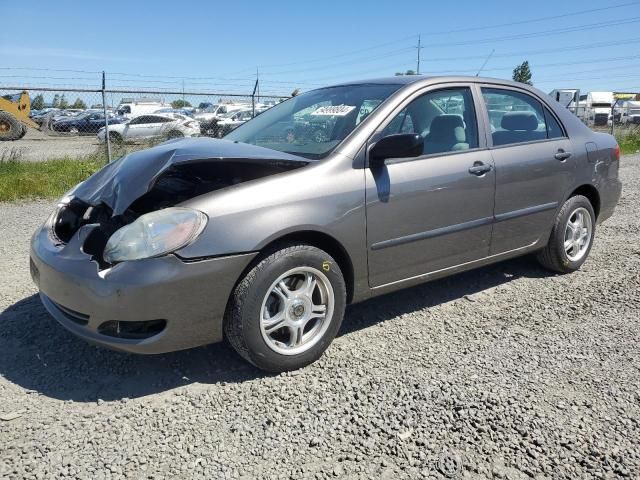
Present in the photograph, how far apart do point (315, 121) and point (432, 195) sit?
938 mm

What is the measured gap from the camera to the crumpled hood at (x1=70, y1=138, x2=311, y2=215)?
9.37 ft

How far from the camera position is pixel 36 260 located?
3043 millimetres

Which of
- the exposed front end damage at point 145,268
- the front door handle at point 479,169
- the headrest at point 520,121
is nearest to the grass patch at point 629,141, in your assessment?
the headrest at point 520,121

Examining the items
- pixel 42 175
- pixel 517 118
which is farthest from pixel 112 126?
pixel 517 118

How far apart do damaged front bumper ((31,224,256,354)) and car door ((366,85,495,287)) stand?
914mm

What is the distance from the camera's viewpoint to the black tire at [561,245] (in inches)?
173

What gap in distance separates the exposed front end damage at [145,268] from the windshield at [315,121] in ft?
1.07

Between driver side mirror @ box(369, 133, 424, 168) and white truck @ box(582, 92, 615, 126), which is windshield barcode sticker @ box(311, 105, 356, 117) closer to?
driver side mirror @ box(369, 133, 424, 168)

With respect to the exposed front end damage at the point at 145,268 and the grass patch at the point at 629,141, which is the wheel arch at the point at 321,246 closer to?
the exposed front end damage at the point at 145,268

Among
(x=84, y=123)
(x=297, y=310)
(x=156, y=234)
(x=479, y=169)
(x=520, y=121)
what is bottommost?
(x=297, y=310)

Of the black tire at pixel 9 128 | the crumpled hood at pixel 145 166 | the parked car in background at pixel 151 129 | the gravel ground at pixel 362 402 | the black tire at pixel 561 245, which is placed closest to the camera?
the gravel ground at pixel 362 402

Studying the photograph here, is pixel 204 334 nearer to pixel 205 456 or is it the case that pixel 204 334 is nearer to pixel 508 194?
pixel 205 456

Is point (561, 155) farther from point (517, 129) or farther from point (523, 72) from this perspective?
point (523, 72)

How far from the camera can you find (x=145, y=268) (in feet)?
8.36
